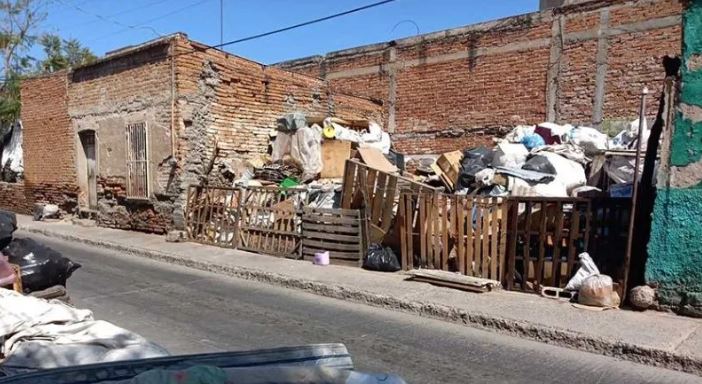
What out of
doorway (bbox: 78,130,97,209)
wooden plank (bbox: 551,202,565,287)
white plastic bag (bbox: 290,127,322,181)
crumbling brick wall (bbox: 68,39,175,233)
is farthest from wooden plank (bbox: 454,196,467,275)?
doorway (bbox: 78,130,97,209)

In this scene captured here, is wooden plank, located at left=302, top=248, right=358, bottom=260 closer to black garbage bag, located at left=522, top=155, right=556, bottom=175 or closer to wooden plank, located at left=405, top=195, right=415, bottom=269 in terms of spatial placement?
wooden plank, located at left=405, top=195, right=415, bottom=269

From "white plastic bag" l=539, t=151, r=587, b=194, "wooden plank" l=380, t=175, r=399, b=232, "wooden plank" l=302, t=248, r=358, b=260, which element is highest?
"white plastic bag" l=539, t=151, r=587, b=194

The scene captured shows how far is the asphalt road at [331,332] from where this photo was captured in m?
4.74

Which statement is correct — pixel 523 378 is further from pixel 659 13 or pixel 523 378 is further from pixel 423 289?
pixel 659 13

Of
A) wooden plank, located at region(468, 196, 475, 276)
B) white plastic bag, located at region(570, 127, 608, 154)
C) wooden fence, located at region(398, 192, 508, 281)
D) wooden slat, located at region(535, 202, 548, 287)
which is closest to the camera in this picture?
wooden slat, located at region(535, 202, 548, 287)

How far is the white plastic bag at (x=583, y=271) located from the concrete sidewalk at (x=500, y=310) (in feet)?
1.11

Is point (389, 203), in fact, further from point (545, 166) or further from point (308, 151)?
point (308, 151)

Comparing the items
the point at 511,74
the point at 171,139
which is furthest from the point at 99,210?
the point at 511,74

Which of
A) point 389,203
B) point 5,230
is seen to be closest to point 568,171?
point 389,203

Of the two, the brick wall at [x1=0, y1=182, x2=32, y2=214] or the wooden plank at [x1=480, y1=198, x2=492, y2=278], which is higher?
the wooden plank at [x1=480, y1=198, x2=492, y2=278]

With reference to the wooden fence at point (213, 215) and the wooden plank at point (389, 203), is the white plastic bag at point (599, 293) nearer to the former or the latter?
the wooden plank at point (389, 203)

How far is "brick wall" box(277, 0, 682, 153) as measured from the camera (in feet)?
44.6

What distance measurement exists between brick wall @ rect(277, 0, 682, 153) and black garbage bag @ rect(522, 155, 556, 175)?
5.58 meters

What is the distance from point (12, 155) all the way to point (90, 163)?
25.1 feet
